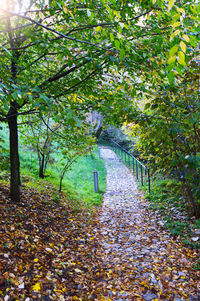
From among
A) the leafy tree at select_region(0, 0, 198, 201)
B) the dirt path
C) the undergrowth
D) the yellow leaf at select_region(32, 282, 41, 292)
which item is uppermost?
the leafy tree at select_region(0, 0, 198, 201)

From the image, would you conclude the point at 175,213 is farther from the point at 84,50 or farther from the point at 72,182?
the point at 72,182

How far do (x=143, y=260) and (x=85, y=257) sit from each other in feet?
3.72

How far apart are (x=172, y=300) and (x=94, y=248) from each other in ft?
6.88

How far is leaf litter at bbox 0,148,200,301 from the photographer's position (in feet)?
10.2

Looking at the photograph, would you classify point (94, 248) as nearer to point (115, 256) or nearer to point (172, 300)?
point (115, 256)

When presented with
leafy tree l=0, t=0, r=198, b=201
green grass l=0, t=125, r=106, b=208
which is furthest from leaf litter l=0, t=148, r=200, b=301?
green grass l=0, t=125, r=106, b=208

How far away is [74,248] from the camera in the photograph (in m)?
4.56

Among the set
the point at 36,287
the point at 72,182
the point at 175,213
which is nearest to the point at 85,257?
the point at 36,287

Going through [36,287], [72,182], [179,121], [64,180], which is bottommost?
[36,287]

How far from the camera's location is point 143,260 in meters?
4.11

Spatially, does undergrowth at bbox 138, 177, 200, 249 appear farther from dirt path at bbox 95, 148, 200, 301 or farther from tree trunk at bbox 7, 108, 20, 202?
tree trunk at bbox 7, 108, 20, 202

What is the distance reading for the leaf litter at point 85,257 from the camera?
3.10m

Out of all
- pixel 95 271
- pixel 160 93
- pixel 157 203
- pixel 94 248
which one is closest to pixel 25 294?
pixel 95 271

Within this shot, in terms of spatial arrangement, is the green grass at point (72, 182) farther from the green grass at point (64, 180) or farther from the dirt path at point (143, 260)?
the dirt path at point (143, 260)
